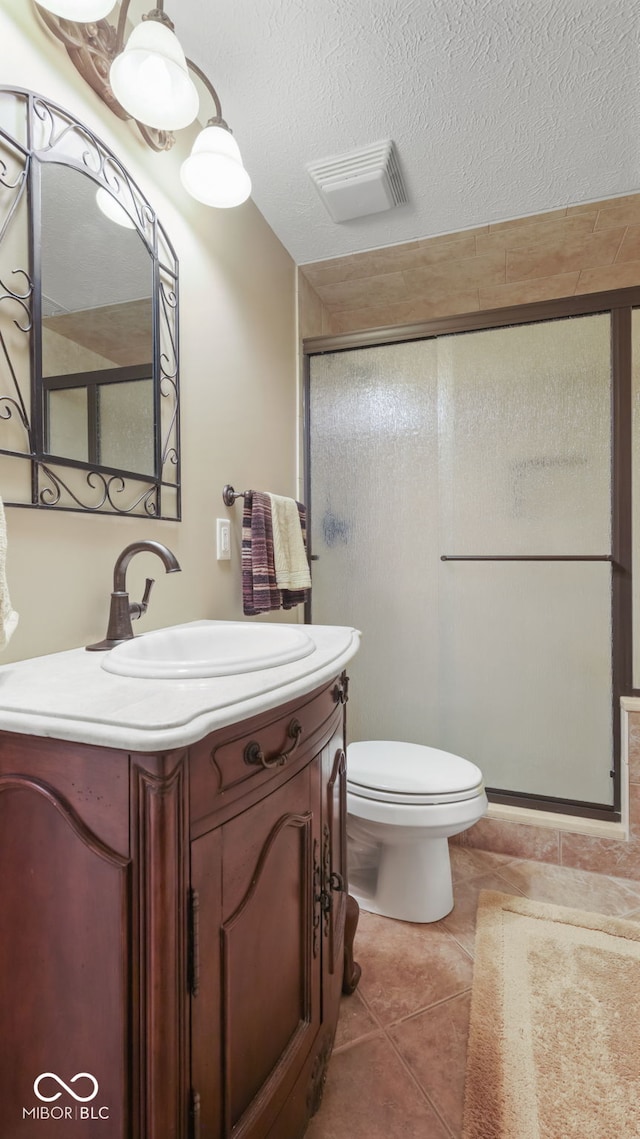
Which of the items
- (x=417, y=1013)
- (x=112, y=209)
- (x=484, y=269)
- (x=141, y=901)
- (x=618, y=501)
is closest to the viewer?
(x=141, y=901)

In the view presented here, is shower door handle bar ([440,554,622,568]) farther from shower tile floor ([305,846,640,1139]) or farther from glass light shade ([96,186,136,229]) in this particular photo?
glass light shade ([96,186,136,229])

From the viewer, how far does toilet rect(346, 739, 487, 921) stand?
4.60 feet

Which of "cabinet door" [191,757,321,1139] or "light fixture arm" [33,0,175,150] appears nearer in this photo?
"cabinet door" [191,757,321,1139]

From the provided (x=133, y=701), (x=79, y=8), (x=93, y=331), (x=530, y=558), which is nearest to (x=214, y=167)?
(x=79, y=8)

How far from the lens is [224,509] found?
153 centimetres

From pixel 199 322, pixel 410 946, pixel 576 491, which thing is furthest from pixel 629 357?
pixel 410 946

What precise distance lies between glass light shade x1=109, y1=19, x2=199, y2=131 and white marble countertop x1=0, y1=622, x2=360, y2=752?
1065 millimetres

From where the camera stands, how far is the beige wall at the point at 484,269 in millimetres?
1912

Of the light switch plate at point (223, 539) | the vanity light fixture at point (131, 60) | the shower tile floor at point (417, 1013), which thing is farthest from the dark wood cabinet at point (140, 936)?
the vanity light fixture at point (131, 60)

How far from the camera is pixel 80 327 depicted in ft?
3.21

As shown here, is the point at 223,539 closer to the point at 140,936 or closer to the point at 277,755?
the point at 277,755

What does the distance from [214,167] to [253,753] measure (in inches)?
50.6

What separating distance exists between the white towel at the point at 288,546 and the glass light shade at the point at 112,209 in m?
0.77

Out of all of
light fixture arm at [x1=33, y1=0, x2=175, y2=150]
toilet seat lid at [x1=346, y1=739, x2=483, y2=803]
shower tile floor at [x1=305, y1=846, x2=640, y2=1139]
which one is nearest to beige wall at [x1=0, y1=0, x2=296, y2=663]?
light fixture arm at [x1=33, y1=0, x2=175, y2=150]
